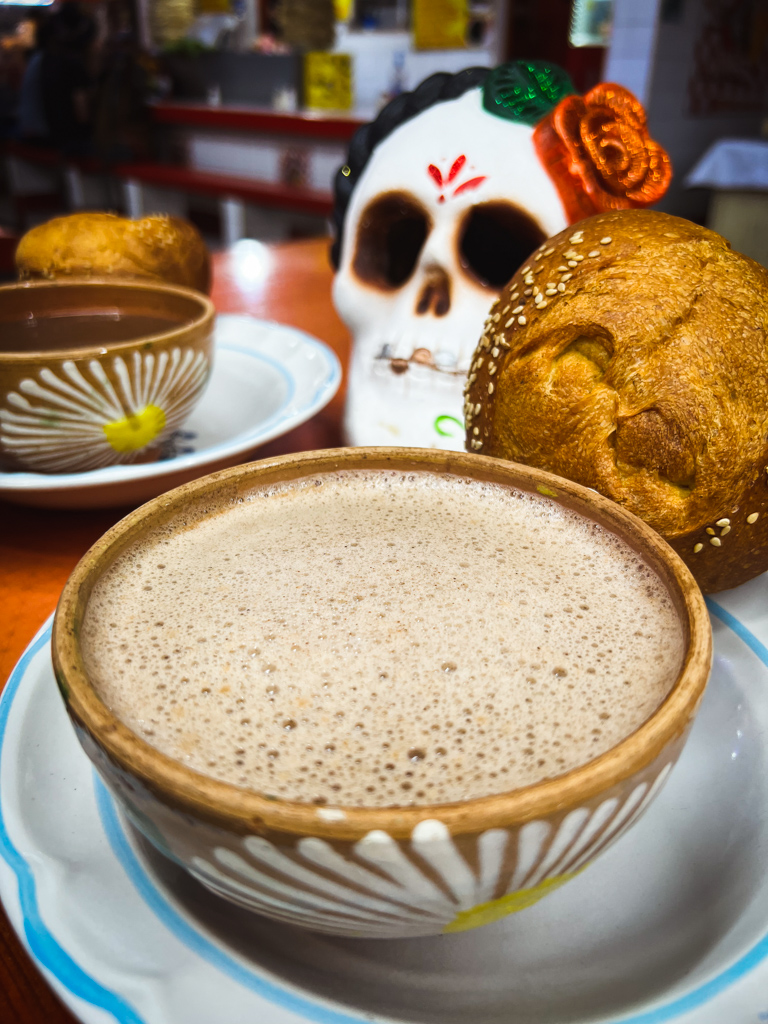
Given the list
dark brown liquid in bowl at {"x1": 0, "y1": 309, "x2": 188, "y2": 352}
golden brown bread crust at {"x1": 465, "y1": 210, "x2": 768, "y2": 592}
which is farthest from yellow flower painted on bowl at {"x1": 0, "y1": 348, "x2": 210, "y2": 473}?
golden brown bread crust at {"x1": 465, "y1": 210, "x2": 768, "y2": 592}

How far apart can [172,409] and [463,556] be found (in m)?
0.43

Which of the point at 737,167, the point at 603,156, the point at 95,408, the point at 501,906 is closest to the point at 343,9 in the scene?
the point at 737,167

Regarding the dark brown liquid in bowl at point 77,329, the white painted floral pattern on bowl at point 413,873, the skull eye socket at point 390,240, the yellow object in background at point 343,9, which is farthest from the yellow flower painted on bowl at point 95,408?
the yellow object in background at point 343,9

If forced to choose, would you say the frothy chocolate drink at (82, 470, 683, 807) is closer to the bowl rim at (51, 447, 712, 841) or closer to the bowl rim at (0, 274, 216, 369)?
the bowl rim at (51, 447, 712, 841)

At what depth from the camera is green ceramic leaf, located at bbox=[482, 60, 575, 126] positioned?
78 cm

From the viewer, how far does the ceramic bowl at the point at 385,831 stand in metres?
0.30

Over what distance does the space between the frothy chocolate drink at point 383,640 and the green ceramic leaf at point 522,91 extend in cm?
44

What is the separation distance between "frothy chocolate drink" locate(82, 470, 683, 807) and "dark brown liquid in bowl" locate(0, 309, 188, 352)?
1.34ft

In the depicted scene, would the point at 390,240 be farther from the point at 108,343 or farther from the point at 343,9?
the point at 343,9

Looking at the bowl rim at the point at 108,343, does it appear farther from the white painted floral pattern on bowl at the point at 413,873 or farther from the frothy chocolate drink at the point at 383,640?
the white painted floral pattern on bowl at the point at 413,873

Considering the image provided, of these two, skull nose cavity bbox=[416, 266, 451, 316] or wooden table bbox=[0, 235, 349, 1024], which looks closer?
wooden table bbox=[0, 235, 349, 1024]

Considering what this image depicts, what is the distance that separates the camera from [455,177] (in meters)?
0.77

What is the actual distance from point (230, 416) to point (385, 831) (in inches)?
30.3

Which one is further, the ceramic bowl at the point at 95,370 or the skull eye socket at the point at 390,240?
the skull eye socket at the point at 390,240
